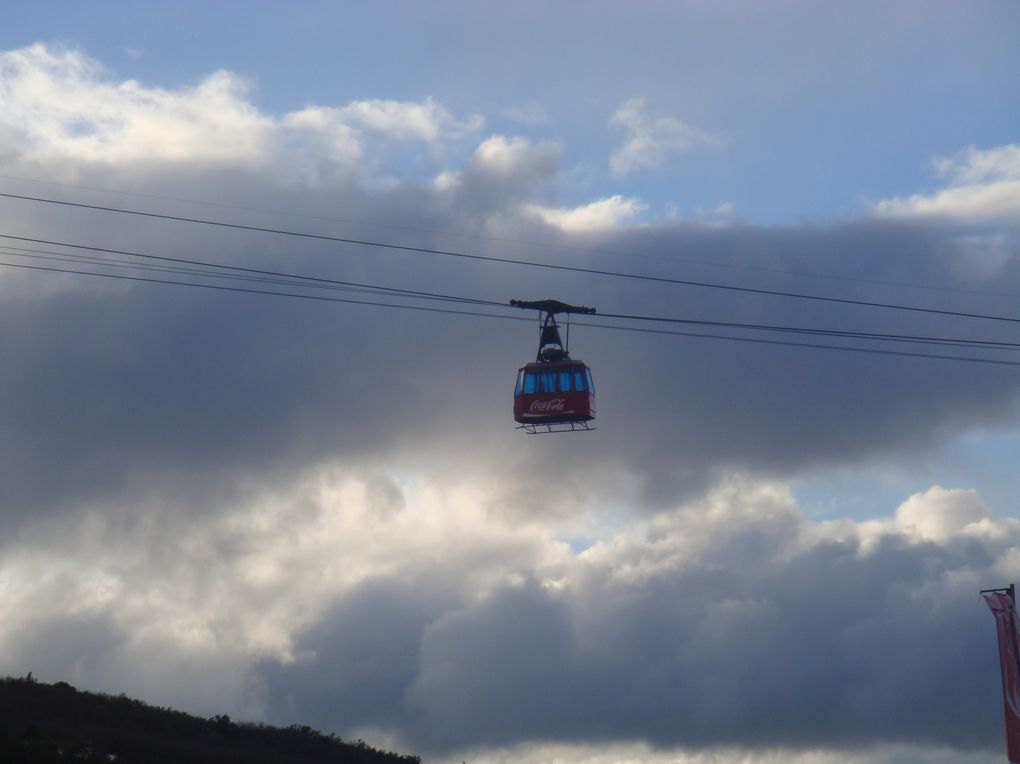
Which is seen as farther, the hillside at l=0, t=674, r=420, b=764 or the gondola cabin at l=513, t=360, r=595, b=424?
the gondola cabin at l=513, t=360, r=595, b=424

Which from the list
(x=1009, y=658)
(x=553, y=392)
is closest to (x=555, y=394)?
(x=553, y=392)

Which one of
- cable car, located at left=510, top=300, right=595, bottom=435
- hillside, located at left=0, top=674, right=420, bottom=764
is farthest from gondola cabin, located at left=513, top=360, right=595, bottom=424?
hillside, located at left=0, top=674, right=420, bottom=764

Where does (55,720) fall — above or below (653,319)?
below

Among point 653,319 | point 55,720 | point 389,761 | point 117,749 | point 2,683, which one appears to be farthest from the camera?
point 389,761

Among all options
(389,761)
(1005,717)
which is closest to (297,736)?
(389,761)

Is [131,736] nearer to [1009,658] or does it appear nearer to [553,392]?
[553,392]

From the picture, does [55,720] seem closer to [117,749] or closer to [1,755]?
[117,749]

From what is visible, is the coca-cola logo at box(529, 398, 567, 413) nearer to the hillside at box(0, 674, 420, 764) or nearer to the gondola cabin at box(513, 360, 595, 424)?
the gondola cabin at box(513, 360, 595, 424)
